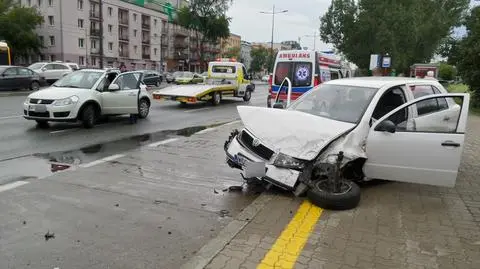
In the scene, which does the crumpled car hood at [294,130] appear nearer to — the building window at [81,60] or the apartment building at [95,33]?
the apartment building at [95,33]

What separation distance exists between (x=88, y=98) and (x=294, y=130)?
7.93m

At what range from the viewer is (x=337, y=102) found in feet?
22.0

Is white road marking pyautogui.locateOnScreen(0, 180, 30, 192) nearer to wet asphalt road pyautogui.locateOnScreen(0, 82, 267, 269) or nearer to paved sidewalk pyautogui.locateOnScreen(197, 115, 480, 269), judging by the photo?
wet asphalt road pyautogui.locateOnScreen(0, 82, 267, 269)

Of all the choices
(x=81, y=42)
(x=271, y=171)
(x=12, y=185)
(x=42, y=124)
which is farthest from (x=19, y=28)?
(x=271, y=171)

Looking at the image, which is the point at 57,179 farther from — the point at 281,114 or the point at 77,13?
the point at 77,13

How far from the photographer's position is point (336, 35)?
2768 inches

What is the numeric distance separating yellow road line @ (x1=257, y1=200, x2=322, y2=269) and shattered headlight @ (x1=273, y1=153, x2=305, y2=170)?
1.55ft

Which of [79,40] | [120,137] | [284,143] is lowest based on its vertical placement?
[120,137]

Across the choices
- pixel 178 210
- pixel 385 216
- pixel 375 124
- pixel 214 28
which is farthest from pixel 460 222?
pixel 214 28

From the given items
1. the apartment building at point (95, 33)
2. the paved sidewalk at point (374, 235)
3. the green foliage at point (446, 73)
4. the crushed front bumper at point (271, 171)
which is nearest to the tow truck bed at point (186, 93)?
the crushed front bumper at point (271, 171)

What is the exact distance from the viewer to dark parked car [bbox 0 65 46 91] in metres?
24.4

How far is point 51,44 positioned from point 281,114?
6406 centimetres

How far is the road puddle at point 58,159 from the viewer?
23.0 feet

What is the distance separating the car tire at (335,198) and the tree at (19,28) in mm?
58786
